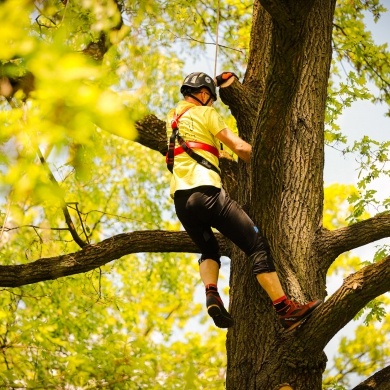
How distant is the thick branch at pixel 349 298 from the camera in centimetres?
340

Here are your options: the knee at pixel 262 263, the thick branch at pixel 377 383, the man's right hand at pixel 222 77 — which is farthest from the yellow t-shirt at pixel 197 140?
the thick branch at pixel 377 383

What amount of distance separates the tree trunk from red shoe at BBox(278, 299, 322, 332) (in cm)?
7

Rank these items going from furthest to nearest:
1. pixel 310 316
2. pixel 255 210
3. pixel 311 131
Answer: pixel 311 131
pixel 255 210
pixel 310 316

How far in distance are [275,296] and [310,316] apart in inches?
9.2

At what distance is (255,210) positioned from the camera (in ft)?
13.1

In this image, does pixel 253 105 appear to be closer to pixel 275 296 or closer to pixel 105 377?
pixel 275 296

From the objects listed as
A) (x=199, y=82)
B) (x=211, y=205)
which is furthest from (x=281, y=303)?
(x=199, y=82)

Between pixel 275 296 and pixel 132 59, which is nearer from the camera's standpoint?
pixel 275 296

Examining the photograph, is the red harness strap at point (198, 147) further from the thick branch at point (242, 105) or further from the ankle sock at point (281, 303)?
the ankle sock at point (281, 303)

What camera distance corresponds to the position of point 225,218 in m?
3.90

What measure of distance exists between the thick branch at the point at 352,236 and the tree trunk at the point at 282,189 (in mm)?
76

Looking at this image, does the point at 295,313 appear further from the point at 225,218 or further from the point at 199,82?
the point at 199,82

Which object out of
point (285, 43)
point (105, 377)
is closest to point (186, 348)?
point (105, 377)

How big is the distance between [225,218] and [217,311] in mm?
549
